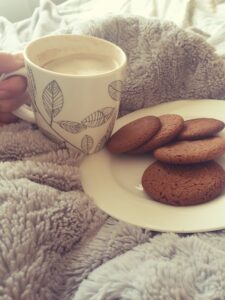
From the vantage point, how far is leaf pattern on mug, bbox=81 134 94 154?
0.49m

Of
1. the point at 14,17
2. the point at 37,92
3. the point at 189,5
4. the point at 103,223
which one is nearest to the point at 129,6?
the point at 189,5

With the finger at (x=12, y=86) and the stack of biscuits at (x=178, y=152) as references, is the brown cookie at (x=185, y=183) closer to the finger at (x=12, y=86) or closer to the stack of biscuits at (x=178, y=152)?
the stack of biscuits at (x=178, y=152)

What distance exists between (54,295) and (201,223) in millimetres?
145

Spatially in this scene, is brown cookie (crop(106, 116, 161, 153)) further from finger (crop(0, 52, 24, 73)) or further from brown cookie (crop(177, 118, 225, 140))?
finger (crop(0, 52, 24, 73))

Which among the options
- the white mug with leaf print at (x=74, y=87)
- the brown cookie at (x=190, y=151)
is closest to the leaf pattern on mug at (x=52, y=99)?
the white mug with leaf print at (x=74, y=87)

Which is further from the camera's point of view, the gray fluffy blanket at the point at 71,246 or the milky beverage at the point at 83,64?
the milky beverage at the point at 83,64

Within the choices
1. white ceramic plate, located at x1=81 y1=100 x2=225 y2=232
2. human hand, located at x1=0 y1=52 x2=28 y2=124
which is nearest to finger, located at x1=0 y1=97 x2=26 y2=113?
human hand, located at x1=0 y1=52 x2=28 y2=124

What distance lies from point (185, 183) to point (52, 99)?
0.16 m

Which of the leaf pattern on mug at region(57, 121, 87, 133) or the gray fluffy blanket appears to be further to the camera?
the leaf pattern on mug at region(57, 121, 87, 133)

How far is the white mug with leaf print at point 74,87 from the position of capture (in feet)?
1.48

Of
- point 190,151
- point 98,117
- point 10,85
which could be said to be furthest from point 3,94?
point 190,151

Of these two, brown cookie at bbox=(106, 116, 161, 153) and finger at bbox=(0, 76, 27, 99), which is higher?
finger at bbox=(0, 76, 27, 99)

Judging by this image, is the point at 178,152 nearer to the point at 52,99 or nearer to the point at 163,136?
the point at 163,136

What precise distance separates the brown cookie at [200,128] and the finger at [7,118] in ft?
0.64
